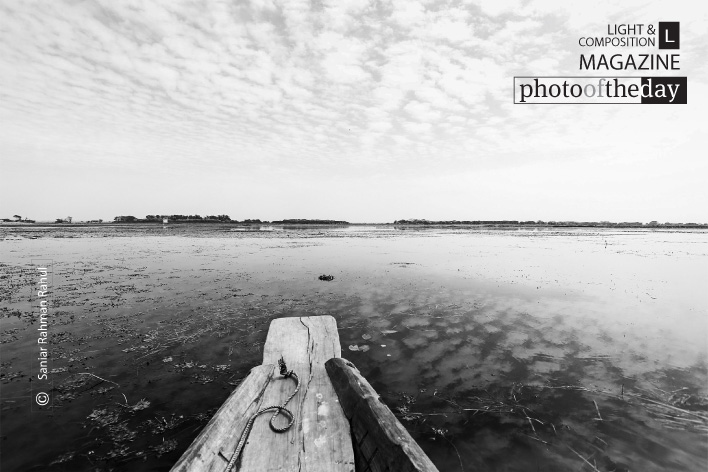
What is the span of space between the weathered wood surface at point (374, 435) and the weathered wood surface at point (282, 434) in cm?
16

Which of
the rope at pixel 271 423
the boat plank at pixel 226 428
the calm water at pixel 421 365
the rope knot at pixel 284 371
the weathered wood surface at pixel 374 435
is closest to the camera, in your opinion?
the weathered wood surface at pixel 374 435

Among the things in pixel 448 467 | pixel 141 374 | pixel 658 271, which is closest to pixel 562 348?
pixel 448 467

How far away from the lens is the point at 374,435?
347 centimetres

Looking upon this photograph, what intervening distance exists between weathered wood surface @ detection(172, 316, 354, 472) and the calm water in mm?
1019

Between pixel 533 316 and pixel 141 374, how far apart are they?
11196 millimetres

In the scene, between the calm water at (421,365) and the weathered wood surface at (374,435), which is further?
the calm water at (421,365)

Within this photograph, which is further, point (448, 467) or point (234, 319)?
point (234, 319)

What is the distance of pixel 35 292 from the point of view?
12172 mm

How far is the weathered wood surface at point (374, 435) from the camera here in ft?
9.57

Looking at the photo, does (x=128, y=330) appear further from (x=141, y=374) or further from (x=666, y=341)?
(x=666, y=341)
